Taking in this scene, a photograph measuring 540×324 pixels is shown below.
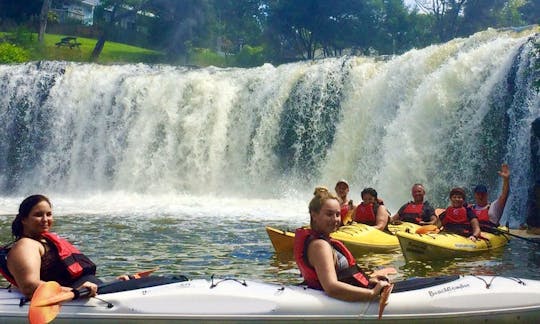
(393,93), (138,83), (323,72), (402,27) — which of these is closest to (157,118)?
(138,83)

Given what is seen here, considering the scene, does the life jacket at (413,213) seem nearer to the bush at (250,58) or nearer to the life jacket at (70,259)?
the life jacket at (70,259)

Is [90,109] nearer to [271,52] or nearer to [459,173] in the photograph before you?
[459,173]

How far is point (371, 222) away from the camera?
31.5 feet

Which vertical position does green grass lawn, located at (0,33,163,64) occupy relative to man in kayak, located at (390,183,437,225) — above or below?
above

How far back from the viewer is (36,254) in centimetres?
471

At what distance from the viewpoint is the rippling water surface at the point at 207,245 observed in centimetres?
854

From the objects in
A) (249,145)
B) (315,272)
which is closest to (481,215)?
(315,272)

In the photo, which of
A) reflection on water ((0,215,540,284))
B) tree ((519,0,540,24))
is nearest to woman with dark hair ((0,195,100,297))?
reflection on water ((0,215,540,284))

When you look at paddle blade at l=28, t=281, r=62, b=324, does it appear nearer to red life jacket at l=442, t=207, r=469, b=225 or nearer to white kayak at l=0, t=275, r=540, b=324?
white kayak at l=0, t=275, r=540, b=324

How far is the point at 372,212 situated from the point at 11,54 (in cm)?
2844

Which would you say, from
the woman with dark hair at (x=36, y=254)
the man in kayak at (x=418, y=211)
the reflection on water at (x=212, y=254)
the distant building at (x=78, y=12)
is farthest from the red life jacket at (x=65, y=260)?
the distant building at (x=78, y=12)

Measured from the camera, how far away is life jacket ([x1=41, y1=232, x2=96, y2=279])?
4.89 m

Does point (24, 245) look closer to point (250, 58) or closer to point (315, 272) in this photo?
point (315, 272)

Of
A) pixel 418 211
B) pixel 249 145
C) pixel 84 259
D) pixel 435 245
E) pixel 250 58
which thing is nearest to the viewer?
pixel 84 259
